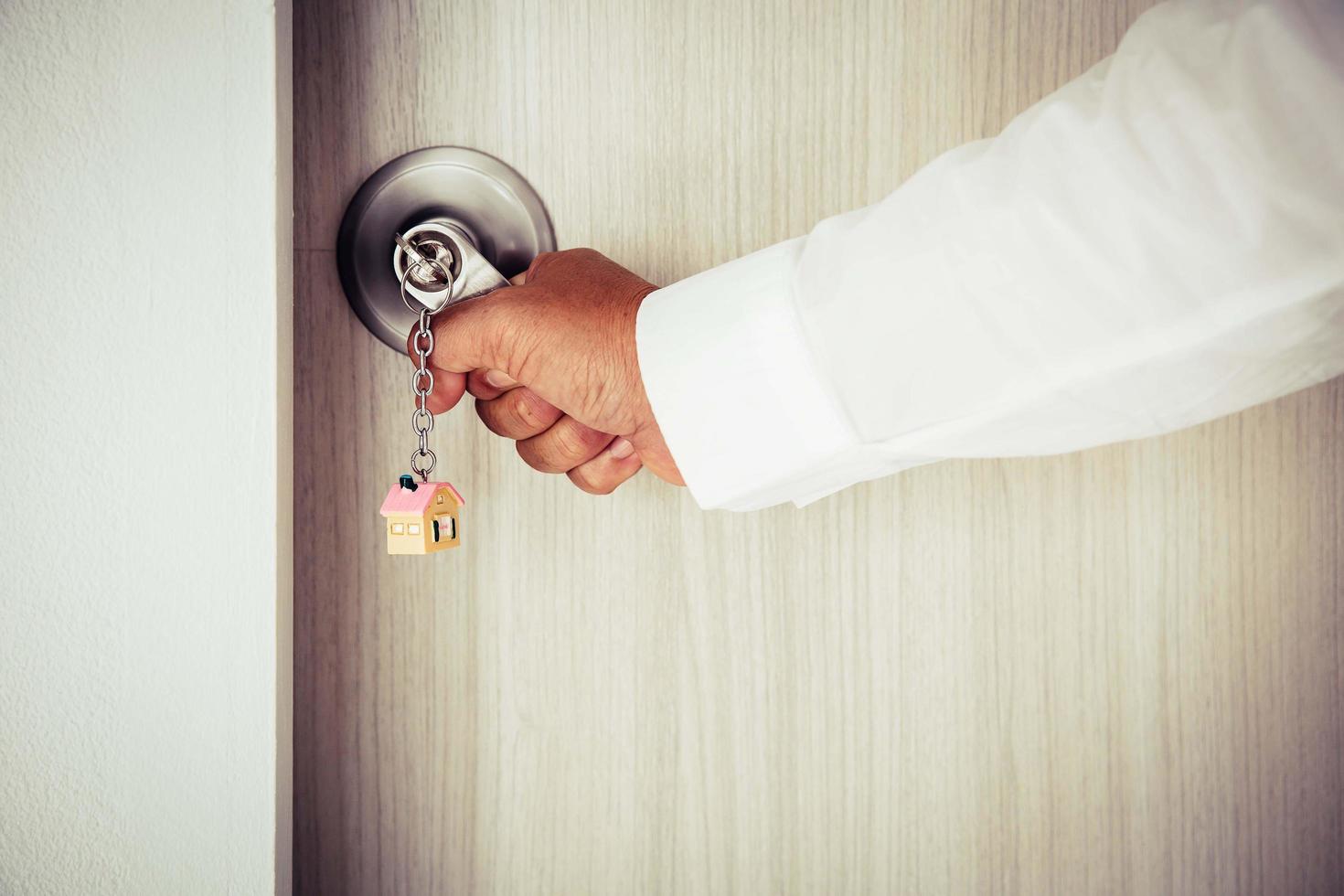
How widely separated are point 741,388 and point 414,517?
17 centimetres

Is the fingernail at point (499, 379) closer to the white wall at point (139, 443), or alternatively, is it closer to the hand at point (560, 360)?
the hand at point (560, 360)

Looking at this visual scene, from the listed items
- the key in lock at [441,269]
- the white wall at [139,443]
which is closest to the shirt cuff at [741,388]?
the key in lock at [441,269]

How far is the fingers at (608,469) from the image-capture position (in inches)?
15.3

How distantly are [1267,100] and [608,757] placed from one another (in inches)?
18.6

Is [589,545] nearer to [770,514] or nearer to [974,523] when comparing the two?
[770,514]

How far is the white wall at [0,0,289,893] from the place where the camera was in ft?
1.01

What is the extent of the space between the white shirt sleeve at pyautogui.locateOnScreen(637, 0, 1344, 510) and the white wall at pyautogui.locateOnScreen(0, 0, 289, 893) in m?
0.22

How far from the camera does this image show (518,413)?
1.24 ft

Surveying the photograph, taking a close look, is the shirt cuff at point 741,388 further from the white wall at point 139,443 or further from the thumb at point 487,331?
the white wall at point 139,443

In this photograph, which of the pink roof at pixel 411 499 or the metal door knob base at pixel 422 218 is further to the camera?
the metal door knob base at pixel 422 218

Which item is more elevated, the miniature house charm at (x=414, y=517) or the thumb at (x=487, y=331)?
the thumb at (x=487, y=331)

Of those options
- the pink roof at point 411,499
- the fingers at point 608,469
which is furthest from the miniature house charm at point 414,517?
the fingers at point 608,469

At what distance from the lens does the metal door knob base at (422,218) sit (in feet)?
1.36

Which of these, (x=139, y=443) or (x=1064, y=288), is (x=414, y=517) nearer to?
(x=139, y=443)
